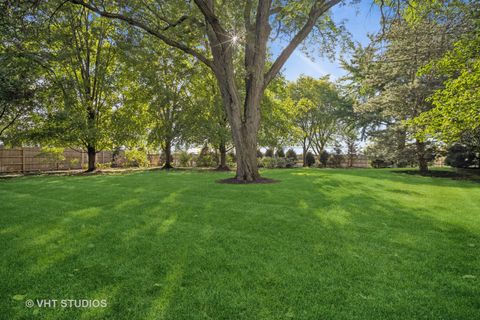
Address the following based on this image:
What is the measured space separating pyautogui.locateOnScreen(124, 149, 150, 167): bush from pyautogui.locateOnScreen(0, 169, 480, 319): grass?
59.8ft

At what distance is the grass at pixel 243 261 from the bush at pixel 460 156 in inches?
523

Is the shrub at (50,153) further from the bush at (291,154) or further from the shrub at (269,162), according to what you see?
the bush at (291,154)

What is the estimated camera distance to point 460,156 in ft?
52.5

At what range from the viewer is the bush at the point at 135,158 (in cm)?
2280

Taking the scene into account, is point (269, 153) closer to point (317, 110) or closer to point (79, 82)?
point (317, 110)

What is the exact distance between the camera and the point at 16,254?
299 cm

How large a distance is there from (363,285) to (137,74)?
18.5m

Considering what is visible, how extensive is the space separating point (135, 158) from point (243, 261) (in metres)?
23.0

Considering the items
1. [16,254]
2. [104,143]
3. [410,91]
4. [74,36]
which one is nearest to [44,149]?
[104,143]

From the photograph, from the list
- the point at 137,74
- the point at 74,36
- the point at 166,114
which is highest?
Result: the point at 74,36

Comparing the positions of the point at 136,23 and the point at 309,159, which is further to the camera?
the point at 309,159

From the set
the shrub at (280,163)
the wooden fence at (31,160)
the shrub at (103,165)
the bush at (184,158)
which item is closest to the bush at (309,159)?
the shrub at (280,163)

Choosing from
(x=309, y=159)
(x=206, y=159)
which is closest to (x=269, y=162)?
(x=309, y=159)

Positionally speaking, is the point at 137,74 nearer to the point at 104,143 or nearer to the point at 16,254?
the point at 104,143
